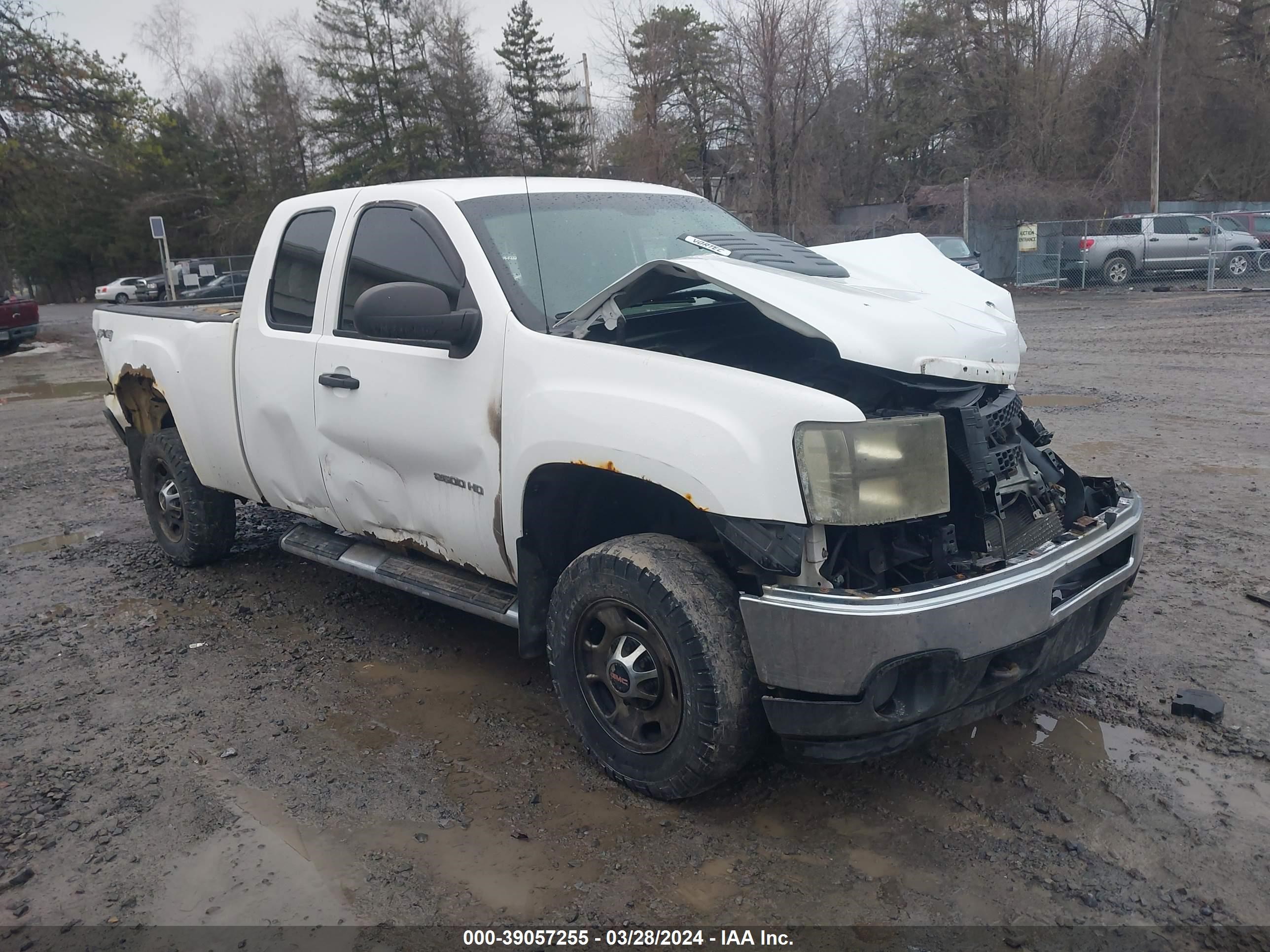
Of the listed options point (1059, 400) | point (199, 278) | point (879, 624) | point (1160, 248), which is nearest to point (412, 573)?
point (879, 624)

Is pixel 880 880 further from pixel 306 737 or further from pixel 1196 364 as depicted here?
pixel 1196 364

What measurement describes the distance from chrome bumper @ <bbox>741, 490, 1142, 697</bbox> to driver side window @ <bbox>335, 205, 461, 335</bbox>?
5.87ft

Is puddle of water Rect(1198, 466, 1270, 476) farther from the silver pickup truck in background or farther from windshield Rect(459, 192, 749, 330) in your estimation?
the silver pickup truck in background

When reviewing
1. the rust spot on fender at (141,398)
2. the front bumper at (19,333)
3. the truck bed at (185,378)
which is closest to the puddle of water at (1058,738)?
the truck bed at (185,378)

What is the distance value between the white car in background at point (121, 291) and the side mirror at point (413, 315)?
153 feet

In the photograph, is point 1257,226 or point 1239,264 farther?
point 1257,226

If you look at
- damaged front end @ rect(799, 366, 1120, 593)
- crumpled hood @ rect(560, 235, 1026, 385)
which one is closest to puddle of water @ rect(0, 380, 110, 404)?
crumpled hood @ rect(560, 235, 1026, 385)

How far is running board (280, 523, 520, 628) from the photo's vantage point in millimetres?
3746

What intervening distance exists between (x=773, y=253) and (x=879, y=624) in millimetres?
1592

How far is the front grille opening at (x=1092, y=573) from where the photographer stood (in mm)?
3092

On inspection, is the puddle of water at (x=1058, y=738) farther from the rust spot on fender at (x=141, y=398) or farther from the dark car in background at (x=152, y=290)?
the dark car in background at (x=152, y=290)

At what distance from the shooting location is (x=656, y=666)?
3.05 meters

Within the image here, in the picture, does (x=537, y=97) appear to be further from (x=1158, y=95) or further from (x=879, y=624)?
(x=879, y=624)

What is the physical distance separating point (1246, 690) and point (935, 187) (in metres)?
33.6
